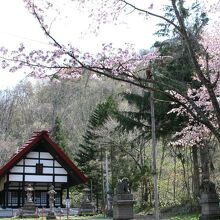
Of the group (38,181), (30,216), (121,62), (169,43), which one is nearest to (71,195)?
(38,181)

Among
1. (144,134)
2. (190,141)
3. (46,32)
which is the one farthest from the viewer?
(144,134)

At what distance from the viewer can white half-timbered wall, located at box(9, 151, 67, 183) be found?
92.7 ft

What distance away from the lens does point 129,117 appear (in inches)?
963

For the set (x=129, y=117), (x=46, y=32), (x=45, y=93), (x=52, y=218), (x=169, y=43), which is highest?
(x=45, y=93)

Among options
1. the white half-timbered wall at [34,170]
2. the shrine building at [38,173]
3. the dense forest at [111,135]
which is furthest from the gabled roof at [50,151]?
the dense forest at [111,135]

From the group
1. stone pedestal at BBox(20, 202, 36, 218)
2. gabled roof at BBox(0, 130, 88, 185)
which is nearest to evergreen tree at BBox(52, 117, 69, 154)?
gabled roof at BBox(0, 130, 88, 185)

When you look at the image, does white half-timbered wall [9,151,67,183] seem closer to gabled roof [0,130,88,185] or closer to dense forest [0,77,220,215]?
gabled roof [0,130,88,185]

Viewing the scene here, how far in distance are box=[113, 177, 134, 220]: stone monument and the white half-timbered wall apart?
1605cm

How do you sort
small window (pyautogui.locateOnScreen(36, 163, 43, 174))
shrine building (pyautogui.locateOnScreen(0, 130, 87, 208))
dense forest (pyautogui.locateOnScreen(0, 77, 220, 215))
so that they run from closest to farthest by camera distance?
dense forest (pyautogui.locateOnScreen(0, 77, 220, 215)) → shrine building (pyautogui.locateOnScreen(0, 130, 87, 208)) → small window (pyautogui.locateOnScreen(36, 163, 43, 174))

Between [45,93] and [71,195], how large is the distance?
14.8 meters

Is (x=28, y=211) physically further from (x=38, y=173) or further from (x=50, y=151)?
(x=50, y=151)

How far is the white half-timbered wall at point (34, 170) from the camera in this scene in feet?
92.7

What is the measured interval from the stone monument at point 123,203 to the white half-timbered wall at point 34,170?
16055mm

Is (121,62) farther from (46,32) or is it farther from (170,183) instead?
(170,183)
